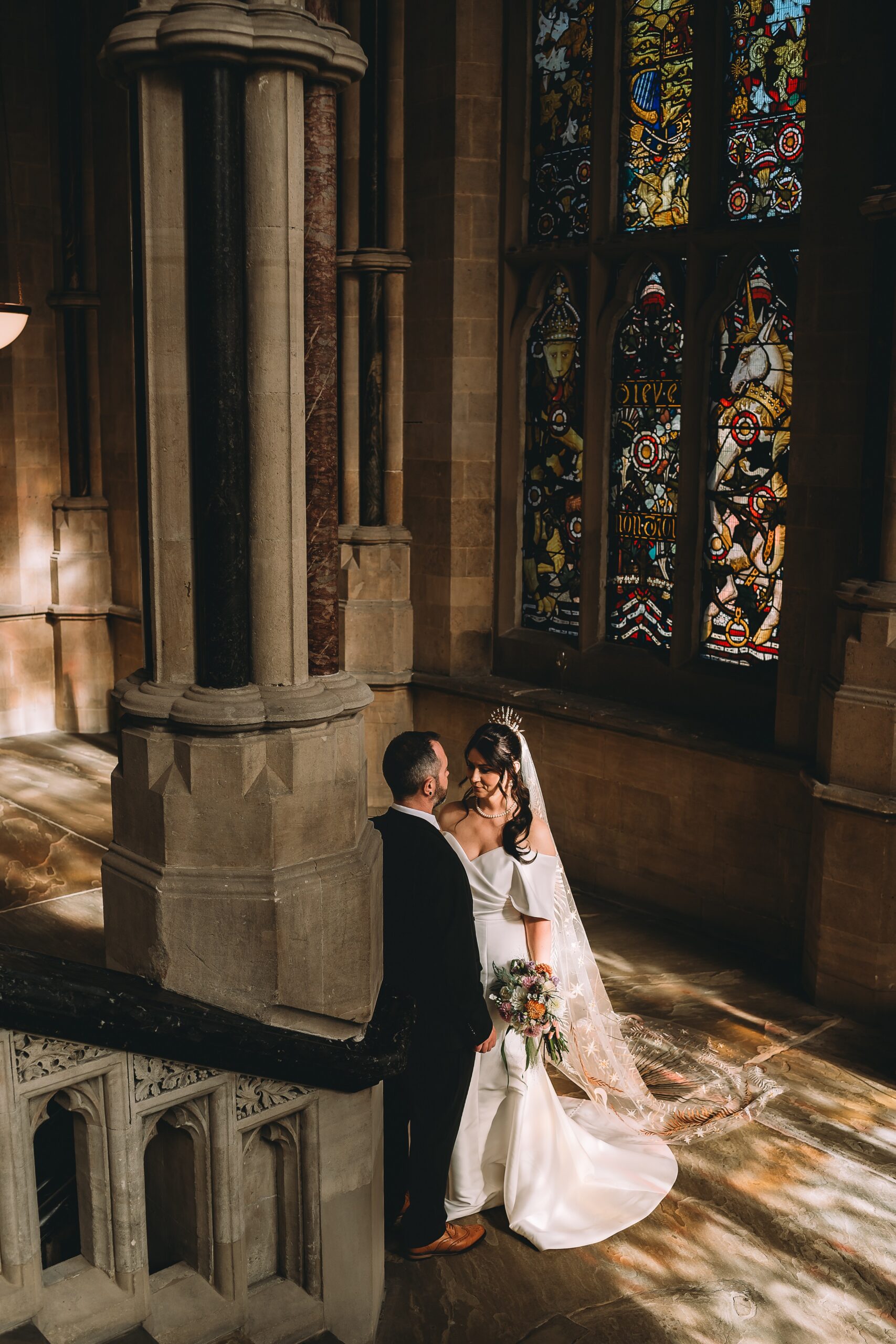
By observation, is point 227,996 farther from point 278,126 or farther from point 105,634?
point 105,634

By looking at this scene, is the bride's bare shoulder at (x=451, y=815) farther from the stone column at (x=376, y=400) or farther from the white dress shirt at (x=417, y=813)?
the stone column at (x=376, y=400)

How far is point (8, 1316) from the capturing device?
2.43 m

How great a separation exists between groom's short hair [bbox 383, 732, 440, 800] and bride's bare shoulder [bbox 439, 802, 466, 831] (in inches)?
16.6

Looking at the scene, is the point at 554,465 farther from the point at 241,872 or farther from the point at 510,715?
the point at 241,872

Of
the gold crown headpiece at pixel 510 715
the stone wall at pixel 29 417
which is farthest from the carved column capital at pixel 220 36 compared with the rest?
the stone wall at pixel 29 417

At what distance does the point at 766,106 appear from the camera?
626 centimetres

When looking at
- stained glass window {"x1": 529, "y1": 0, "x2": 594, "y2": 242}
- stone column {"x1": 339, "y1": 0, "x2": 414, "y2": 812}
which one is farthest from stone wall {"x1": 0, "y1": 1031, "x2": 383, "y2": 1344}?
stained glass window {"x1": 529, "y1": 0, "x2": 594, "y2": 242}

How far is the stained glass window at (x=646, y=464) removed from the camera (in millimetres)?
6910

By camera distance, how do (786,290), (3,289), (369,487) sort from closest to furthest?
(786,290) → (369,487) → (3,289)

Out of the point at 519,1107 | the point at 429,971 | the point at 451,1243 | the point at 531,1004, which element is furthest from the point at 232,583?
the point at 451,1243

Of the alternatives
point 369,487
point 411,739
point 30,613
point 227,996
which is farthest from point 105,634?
point 227,996

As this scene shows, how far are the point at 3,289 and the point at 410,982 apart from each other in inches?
320

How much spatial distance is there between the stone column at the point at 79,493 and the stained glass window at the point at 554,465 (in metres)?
4.20

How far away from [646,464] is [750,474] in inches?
28.0
